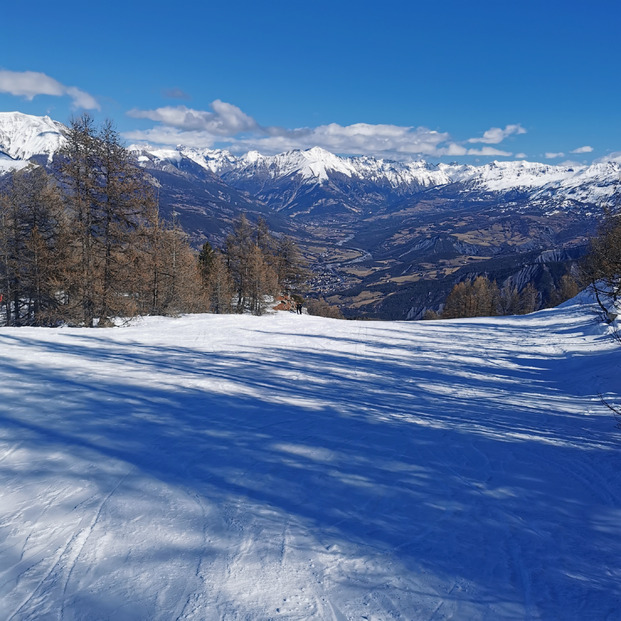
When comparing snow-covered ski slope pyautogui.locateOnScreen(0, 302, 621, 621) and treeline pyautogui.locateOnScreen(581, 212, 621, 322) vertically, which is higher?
treeline pyautogui.locateOnScreen(581, 212, 621, 322)

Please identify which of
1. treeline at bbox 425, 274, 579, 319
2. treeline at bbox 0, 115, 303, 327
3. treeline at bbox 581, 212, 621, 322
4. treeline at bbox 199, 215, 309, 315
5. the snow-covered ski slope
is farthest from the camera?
treeline at bbox 425, 274, 579, 319

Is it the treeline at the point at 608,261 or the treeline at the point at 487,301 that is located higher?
the treeline at the point at 608,261

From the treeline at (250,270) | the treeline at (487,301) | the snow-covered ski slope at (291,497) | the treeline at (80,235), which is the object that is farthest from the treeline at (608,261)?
the treeline at (487,301)

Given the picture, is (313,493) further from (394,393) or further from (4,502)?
(394,393)

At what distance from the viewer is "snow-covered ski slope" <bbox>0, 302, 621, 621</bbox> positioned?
11.5 feet

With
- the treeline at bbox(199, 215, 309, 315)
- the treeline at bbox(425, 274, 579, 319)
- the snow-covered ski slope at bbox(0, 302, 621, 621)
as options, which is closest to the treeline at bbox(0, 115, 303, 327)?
the snow-covered ski slope at bbox(0, 302, 621, 621)

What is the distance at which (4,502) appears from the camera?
174 inches

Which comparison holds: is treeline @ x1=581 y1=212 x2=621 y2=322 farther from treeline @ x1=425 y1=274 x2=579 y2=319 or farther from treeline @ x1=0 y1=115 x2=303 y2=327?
treeline @ x1=425 y1=274 x2=579 y2=319

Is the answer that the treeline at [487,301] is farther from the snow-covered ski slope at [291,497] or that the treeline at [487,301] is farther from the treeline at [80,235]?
the snow-covered ski slope at [291,497]

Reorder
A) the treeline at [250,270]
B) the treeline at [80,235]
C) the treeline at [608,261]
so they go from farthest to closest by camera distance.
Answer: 1. the treeline at [250,270]
2. the treeline at [80,235]
3. the treeline at [608,261]

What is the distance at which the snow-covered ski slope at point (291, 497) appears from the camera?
3.51 meters

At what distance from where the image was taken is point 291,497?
495 centimetres

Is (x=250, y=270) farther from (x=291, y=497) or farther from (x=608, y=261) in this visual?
(x=291, y=497)

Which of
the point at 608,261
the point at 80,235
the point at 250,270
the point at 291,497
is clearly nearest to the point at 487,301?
the point at 250,270
